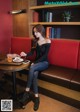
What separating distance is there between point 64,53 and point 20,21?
162 centimetres

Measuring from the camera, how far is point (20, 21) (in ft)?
12.3

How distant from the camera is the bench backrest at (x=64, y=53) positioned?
265cm

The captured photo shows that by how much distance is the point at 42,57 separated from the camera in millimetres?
2527

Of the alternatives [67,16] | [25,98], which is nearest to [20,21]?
[67,16]

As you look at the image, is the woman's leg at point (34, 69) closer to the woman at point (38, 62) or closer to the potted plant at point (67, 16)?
the woman at point (38, 62)

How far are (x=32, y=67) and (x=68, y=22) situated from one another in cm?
131

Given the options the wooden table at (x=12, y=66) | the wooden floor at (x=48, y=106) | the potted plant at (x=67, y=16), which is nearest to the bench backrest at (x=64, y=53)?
the potted plant at (x=67, y=16)

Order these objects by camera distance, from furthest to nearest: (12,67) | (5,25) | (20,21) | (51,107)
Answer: (5,25), (20,21), (51,107), (12,67)

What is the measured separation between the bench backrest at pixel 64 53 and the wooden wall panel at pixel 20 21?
1072mm

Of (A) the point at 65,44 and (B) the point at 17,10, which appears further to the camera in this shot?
(B) the point at 17,10

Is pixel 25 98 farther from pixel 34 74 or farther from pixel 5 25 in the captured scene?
pixel 5 25

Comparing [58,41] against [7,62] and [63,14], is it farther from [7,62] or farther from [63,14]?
[7,62]

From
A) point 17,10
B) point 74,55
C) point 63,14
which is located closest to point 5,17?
point 17,10

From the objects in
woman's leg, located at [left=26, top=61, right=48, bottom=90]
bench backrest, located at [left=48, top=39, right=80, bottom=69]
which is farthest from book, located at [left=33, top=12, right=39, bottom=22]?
woman's leg, located at [left=26, top=61, right=48, bottom=90]
